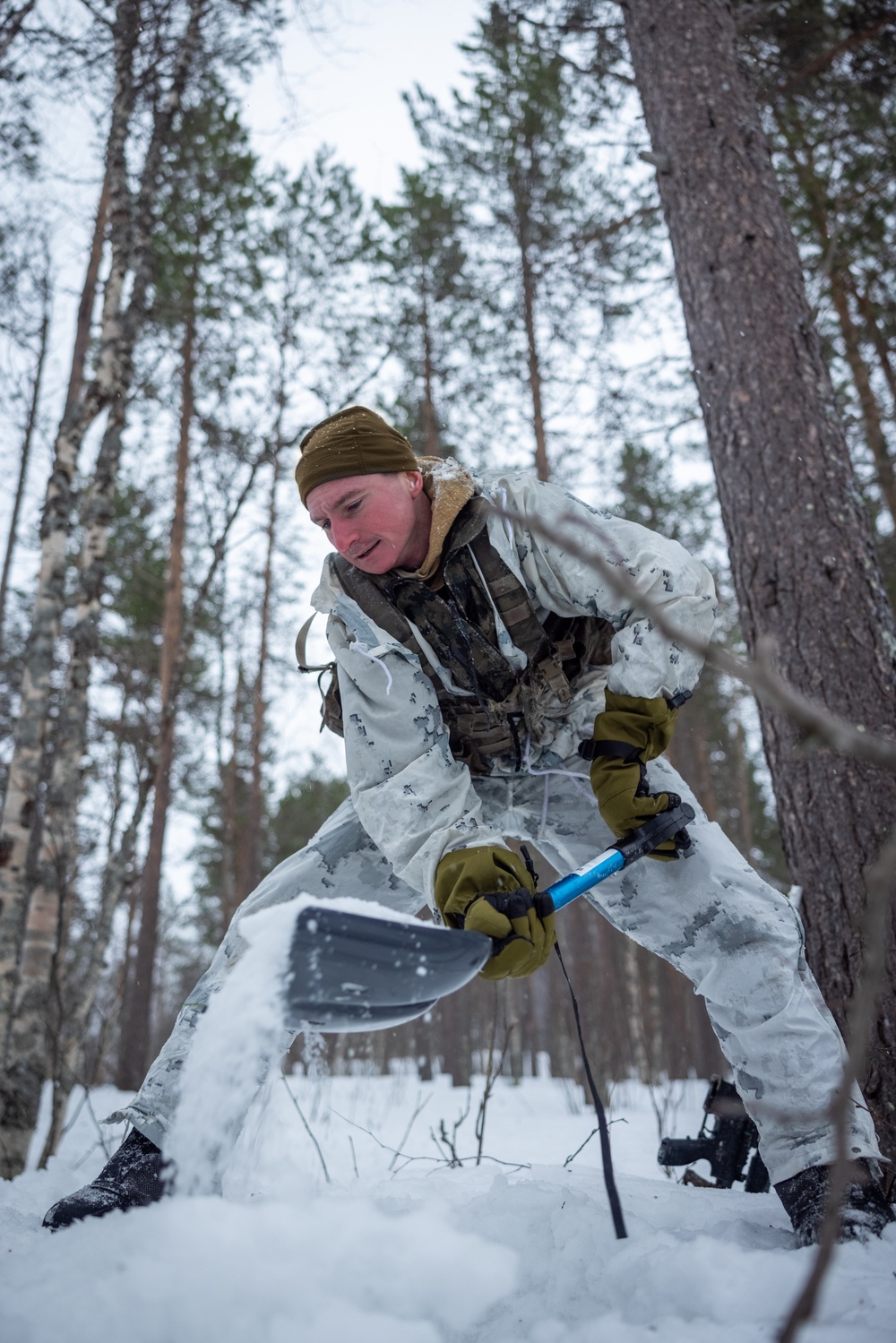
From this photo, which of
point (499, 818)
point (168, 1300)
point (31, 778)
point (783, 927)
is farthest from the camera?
point (31, 778)

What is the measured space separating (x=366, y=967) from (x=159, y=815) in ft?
29.0

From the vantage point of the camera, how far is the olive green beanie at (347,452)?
2051 millimetres

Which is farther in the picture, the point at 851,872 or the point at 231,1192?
the point at 851,872

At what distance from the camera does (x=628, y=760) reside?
5.91 feet

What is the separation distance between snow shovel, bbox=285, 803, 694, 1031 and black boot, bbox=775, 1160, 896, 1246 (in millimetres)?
742

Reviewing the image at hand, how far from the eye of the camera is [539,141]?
9.20m

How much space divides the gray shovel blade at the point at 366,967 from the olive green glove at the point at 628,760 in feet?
1.62

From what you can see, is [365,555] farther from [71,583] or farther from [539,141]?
[539,141]

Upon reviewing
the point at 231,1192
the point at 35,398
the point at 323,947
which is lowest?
the point at 231,1192

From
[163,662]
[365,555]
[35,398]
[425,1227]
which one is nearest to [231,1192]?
[425,1227]

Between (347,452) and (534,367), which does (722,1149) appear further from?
(534,367)

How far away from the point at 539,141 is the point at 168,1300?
35.4ft

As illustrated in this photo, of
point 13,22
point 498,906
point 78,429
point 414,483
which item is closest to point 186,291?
point 13,22

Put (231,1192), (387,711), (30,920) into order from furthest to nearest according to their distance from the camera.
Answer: (30,920) → (387,711) → (231,1192)
